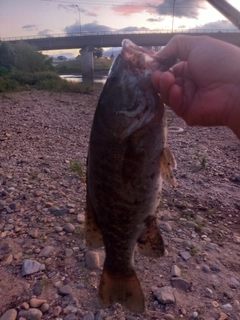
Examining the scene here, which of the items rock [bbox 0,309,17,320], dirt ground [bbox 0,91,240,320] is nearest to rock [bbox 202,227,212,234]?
dirt ground [bbox 0,91,240,320]

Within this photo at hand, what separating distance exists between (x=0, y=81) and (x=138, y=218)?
23403 millimetres

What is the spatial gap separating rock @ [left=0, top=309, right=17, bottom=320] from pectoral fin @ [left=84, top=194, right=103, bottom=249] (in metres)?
1.36

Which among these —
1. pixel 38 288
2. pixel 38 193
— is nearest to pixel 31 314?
pixel 38 288

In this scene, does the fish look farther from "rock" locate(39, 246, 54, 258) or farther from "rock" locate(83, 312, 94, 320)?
"rock" locate(39, 246, 54, 258)

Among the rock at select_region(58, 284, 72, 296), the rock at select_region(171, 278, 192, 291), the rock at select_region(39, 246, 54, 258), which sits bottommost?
the rock at select_region(171, 278, 192, 291)

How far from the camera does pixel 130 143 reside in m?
2.71

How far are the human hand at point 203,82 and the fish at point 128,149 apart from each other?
0.16 meters

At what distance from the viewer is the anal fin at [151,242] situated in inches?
122

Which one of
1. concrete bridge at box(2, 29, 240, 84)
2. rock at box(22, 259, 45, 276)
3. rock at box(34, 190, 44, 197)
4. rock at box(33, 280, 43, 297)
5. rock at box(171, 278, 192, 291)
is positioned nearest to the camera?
rock at box(33, 280, 43, 297)

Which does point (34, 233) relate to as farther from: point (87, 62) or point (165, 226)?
point (87, 62)

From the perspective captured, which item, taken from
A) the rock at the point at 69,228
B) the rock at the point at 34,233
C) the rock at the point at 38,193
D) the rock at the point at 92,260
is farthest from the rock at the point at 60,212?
the rock at the point at 92,260

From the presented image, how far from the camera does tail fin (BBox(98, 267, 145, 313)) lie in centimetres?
317

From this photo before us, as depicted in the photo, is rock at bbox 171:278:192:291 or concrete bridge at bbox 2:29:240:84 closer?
rock at bbox 171:278:192:291

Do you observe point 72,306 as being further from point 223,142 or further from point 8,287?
point 223,142
